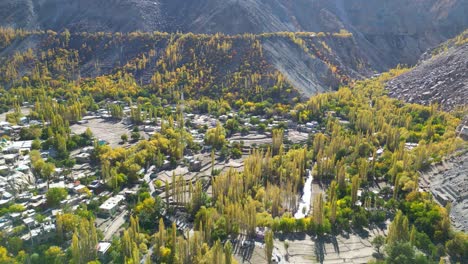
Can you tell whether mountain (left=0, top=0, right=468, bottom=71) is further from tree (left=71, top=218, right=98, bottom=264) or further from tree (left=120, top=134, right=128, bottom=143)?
tree (left=71, top=218, right=98, bottom=264)

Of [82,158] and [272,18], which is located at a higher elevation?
[272,18]

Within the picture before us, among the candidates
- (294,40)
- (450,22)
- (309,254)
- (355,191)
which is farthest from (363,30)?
(309,254)

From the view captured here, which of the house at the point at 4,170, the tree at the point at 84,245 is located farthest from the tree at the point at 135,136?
the tree at the point at 84,245

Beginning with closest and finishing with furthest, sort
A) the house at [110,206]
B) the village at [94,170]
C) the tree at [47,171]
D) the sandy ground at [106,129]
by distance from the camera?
the village at [94,170] < the house at [110,206] < the tree at [47,171] < the sandy ground at [106,129]

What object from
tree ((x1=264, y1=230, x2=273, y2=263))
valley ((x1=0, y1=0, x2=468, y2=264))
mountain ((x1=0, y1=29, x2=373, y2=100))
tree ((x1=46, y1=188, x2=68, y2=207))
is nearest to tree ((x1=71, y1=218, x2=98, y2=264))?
valley ((x1=0, y1=0, x2=468, y2=264))

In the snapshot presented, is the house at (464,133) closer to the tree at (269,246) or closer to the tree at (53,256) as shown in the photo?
the tree at (269,246)

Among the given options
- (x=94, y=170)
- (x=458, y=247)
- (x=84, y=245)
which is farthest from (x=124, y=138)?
(x=458, y=247)

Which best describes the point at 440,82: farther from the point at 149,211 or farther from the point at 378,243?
the point at 149,211
